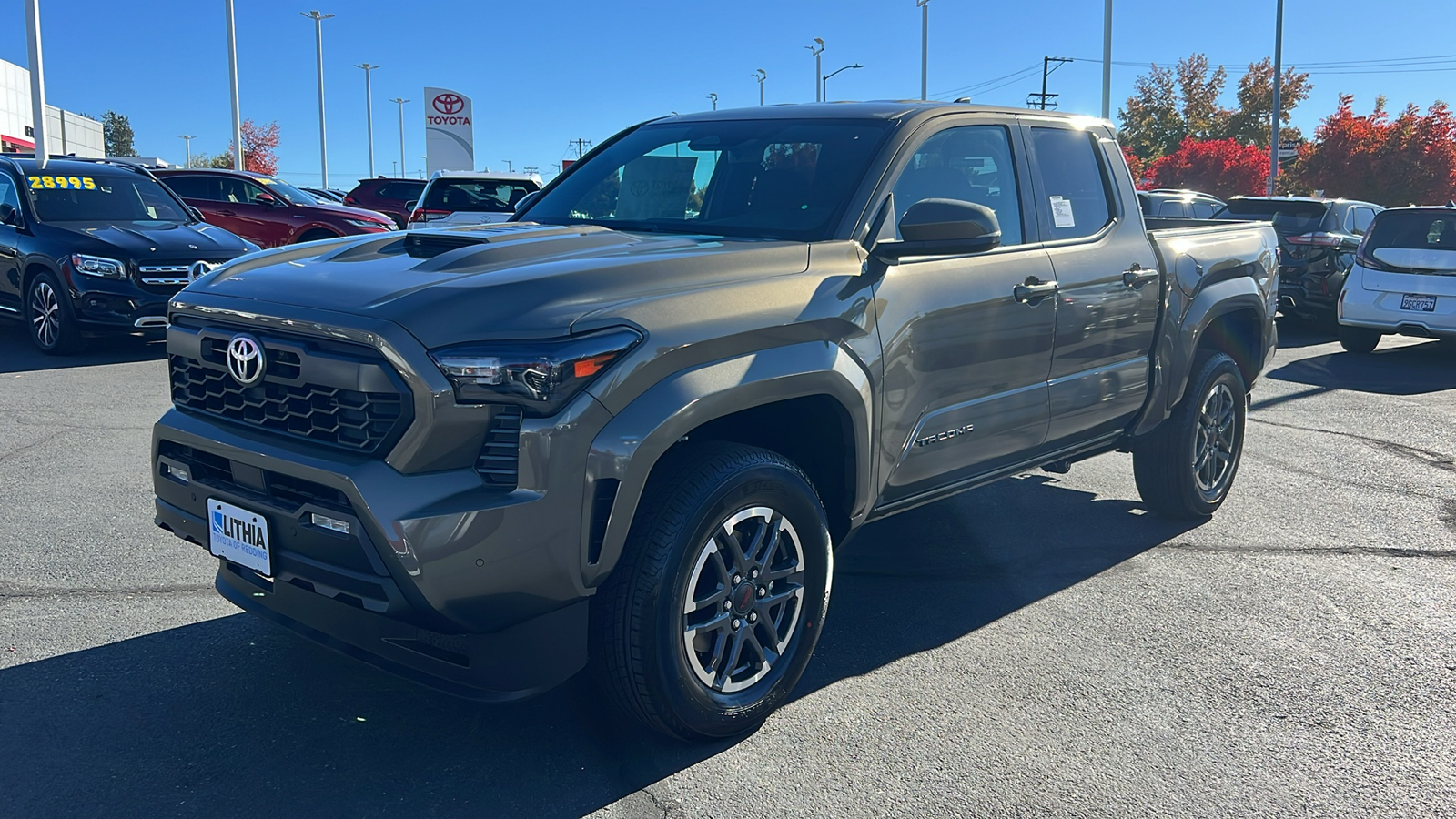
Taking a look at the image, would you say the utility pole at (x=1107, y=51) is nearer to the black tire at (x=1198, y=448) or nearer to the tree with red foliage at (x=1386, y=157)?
the tree with red foliage at (x=1386, y=157)

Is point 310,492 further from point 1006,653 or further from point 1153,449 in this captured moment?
point 1153,449

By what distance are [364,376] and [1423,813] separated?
9.82 feet

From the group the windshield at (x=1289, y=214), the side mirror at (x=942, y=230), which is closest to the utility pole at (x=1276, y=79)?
the windshield at (x=1289, y=214)

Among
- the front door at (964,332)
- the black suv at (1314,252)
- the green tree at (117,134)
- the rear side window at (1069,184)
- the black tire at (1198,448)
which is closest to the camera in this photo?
the front door at (964,332)

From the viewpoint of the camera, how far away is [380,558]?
→ 2791 mm

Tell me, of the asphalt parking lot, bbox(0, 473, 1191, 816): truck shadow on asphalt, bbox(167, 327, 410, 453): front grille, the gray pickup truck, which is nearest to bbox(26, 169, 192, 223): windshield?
the asphalt parking lot

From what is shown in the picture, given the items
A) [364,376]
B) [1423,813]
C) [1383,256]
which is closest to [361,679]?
[364,376]

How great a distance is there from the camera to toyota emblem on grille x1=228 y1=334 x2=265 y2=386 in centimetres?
316

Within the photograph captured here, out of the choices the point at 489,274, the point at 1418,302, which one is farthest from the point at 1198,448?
the point at 1418,302

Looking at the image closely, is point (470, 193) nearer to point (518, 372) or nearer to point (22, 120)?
point (518, 372)

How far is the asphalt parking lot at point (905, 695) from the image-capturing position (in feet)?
10.1

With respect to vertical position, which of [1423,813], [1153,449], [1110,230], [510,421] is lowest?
[1423,813]

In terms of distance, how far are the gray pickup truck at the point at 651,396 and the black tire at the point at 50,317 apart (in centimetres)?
746

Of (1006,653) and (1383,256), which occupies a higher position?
(1383,256)
